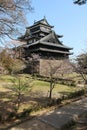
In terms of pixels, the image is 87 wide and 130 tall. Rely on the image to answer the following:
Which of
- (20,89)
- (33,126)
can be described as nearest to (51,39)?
(20,89)

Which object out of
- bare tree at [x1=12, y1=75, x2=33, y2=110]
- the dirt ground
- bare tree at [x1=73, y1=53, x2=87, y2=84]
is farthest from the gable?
the dirt ground

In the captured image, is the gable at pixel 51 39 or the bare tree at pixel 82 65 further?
the gable at pixel 51 39

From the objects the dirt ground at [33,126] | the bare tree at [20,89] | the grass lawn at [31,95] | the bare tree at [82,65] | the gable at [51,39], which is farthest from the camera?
the gable at [51,39]

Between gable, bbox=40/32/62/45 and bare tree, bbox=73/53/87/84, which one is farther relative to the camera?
gable, bbox=40/32/62/45

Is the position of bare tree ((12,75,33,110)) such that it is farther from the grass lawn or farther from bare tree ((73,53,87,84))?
bare tree ((73,53,87,84))

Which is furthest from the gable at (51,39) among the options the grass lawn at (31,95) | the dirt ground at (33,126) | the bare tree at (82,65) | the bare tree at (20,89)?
the dirt ground at (33,126)

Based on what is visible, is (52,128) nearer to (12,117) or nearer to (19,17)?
(12,117)

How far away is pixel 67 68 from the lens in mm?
24297

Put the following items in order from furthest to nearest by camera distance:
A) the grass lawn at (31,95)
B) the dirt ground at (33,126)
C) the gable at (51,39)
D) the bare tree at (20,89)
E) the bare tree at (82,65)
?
the gable at (51,39), the bare tree at (82,65), the grass lawn at (31,95), the bare tree at (20,89), the dirt ground at (33,126)

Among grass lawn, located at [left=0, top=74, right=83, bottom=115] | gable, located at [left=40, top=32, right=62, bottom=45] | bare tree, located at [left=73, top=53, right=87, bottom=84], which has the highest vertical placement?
gable, located at [left=40, top=32, right=62, bottom=45]


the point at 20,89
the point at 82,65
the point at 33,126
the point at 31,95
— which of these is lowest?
the point at 33,126

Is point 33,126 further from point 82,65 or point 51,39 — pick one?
point 51,39

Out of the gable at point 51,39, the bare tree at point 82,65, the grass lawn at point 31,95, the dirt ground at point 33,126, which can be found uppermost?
the gable at point 51,39

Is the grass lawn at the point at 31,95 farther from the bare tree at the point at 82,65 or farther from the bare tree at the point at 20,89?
the bare tree at the point at 82,65
